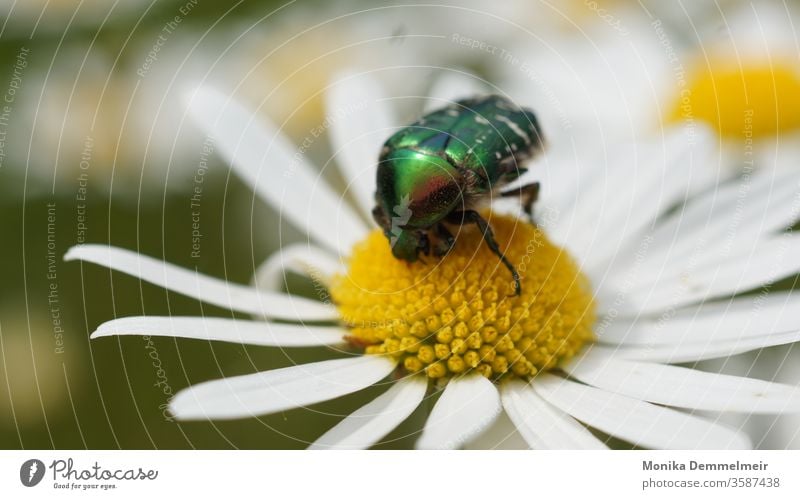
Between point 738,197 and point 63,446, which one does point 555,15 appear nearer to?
point 738,197

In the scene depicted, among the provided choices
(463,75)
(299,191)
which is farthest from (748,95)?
(299,191)

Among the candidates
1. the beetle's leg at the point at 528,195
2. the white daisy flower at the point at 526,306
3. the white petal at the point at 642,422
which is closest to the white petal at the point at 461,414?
the white daisy flower at the point at 526,306

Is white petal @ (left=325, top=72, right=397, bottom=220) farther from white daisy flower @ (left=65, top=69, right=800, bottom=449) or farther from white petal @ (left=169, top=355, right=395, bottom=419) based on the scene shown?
white petal @ (left=169, top=355, right=395, bottom=419)

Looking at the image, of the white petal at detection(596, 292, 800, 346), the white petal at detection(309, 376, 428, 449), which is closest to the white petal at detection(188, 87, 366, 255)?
the white petal at detection(309, 376, 428, 449)

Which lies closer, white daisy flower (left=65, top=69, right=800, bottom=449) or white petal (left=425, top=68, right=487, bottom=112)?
white daisy flower (left=65, top=69, right=800, bottom=449)

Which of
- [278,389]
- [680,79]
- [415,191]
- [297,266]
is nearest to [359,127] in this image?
[297,266]

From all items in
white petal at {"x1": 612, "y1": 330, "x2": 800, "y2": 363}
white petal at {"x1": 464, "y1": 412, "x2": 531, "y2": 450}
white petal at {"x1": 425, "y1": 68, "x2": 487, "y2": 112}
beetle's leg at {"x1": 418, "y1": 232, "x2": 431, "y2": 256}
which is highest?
white petal at {"x1": 425, "y1": 68, "x2": 487, "y2": 112}

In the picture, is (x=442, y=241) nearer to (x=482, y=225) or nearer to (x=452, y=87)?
(x=482, y=225)
